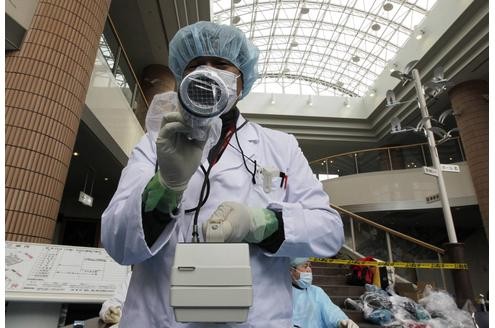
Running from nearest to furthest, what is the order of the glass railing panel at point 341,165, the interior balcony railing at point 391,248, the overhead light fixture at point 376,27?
the interior balcony railing at point 391,248
the glass railing panel at point 341,165
the overhead light fixture at point 376,27

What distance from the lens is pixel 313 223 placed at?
0.83 meters

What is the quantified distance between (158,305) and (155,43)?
9285 millimetres

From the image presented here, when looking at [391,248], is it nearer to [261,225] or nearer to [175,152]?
[261,225]

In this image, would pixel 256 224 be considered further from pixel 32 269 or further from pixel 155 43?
pixel 155 43

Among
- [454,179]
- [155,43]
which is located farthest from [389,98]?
[155,43]

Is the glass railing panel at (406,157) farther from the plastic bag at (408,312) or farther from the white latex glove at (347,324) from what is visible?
the white latex glove at (347,324)

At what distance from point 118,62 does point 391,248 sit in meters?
6.37

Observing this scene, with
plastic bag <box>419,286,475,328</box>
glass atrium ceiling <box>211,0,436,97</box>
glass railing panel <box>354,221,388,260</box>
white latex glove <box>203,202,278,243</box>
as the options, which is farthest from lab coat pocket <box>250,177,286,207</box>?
glass atrium ceiling <box>211,0,436,97</box>

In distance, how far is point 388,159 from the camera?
11.4 meters

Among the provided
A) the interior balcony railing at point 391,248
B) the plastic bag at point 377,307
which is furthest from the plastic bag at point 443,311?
the interior balcony railing at point 391,248

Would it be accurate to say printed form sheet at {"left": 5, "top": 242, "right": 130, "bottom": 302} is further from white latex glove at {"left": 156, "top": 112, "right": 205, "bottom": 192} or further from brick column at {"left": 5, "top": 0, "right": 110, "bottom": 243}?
white latex glove at {"left": 156, "top": 112, "right": 205, "bottom": 192}

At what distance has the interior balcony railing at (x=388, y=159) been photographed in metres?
10.7

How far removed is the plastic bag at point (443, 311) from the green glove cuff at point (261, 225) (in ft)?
13.1

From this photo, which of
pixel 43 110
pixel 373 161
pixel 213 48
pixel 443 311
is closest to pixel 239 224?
pixel 213 48
